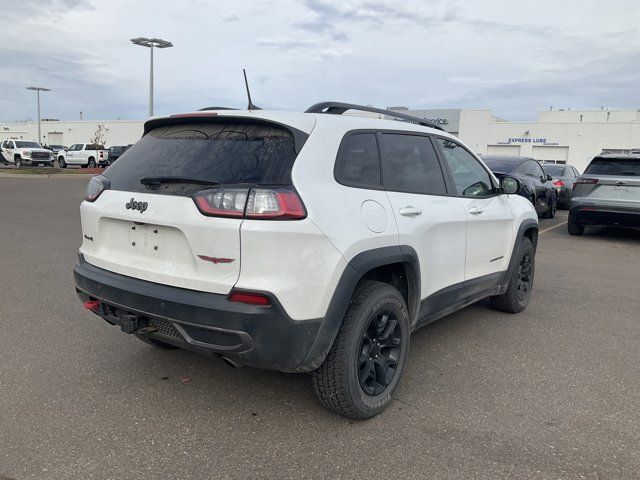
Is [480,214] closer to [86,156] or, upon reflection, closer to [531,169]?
[531,169]

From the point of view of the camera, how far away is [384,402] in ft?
10.7

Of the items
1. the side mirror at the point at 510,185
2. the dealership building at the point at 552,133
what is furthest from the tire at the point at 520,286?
the dealership building at the point at 552,133

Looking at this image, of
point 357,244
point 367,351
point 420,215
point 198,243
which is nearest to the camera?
point 198,243

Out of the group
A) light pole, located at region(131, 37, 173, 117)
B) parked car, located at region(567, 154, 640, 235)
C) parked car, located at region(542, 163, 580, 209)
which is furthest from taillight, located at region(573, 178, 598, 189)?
light pole, located at region(131, 37, 173, 117)

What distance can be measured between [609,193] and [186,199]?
30.8 ft

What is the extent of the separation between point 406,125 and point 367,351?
1.71 metres

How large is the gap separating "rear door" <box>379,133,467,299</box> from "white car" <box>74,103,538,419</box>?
0.05 feet

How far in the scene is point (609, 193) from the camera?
9922 millimetres

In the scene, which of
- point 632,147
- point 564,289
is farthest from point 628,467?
point 632,147

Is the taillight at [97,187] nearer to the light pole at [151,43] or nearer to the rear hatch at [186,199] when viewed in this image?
the rear hatch at [186,199]

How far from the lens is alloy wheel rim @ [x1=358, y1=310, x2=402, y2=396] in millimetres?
3178

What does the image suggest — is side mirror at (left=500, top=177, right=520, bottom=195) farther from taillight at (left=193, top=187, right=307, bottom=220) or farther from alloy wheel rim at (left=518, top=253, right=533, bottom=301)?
taillight at (left=193, top=187, right=307, bottom=220)

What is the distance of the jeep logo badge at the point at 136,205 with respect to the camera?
117 inches

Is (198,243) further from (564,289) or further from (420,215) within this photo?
(564,289)
